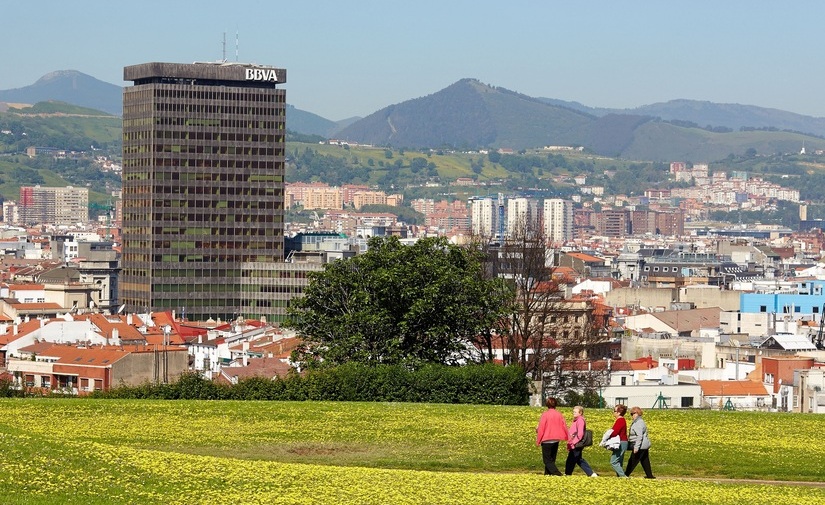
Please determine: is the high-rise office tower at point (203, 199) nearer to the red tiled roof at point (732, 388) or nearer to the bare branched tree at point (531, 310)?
the red tiled roof at point (732, 388)

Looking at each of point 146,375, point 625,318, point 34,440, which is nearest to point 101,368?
point 146,375

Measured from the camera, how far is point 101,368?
273 ft

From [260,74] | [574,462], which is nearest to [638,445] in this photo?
[574,462]

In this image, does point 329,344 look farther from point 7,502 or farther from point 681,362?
point 681,362

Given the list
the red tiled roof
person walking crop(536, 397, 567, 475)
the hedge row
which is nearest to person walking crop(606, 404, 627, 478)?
person walking crop(536, 397, 567, 475)

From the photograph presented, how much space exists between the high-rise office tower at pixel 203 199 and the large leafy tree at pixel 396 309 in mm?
120925

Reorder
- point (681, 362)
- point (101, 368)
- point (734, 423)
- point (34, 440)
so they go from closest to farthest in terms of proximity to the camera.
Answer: point (34, 440)
point (734, 423)
point (101, 368)
point (681, 362)

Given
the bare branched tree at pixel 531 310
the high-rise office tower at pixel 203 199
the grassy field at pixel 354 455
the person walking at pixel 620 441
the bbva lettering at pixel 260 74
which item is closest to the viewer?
the grassy field at pixel 354 455

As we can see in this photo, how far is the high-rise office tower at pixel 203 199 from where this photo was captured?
185 metres

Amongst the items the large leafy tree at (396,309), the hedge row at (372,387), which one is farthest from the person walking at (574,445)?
the large leafy tree at (396,309)

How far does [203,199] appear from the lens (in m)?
187

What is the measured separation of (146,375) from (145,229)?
338 feet

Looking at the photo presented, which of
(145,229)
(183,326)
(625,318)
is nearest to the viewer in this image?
(183,326)

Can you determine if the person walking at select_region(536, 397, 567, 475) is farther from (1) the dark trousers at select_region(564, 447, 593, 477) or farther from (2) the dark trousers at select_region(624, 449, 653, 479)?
(2) the dark trousers at select_region(624, 449, 653, 479)
